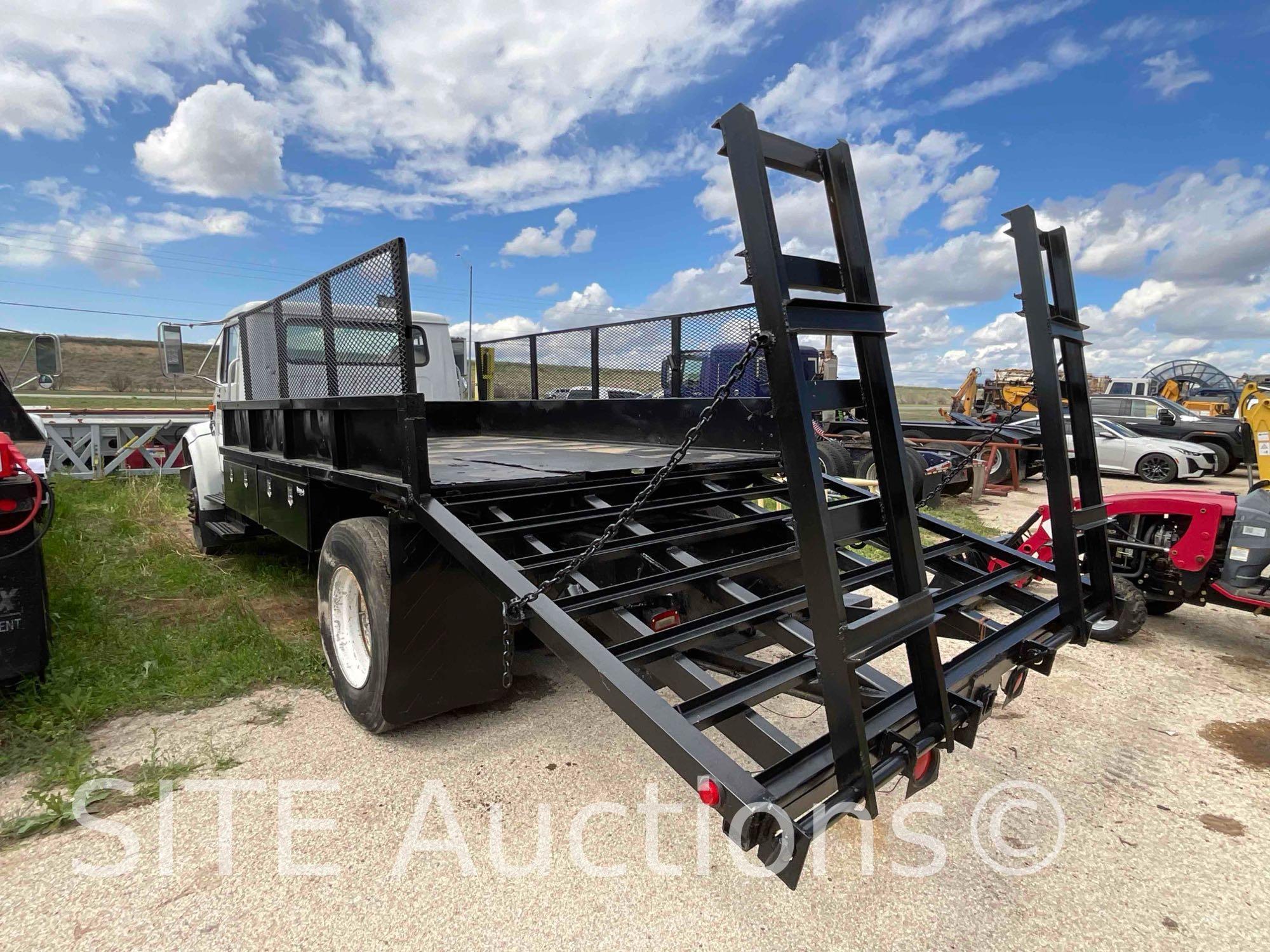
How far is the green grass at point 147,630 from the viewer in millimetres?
3441

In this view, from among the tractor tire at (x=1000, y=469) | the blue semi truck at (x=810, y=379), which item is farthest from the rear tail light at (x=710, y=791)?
the tractor tire at (x=1000, y=469)

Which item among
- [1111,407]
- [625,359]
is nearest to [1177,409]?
[1111,407]

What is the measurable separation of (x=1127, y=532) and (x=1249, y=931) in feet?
11.2

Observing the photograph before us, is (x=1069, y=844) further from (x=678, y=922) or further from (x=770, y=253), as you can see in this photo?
(x=770, y=253)

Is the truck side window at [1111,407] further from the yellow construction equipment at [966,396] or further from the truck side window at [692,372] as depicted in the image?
the truck side window at [692,372]

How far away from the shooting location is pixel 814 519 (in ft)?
5.94

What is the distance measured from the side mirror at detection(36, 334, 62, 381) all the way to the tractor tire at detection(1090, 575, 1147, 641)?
786 centimetres

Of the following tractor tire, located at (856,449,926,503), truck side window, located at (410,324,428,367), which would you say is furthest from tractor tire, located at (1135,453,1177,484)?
truck side window, located at (410,324,428,367)

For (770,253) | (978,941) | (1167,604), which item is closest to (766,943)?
(978,941)

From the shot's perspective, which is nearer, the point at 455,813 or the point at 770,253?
the point at 770,253

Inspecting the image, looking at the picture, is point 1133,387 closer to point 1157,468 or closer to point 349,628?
point 1157,468

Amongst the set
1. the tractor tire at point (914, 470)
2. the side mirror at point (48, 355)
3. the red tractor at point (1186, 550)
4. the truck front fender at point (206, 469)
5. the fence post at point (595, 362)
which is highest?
the side mirror at point (48, 355)

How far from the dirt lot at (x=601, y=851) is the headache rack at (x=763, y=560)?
40 centimetres

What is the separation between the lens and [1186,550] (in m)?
4.71
